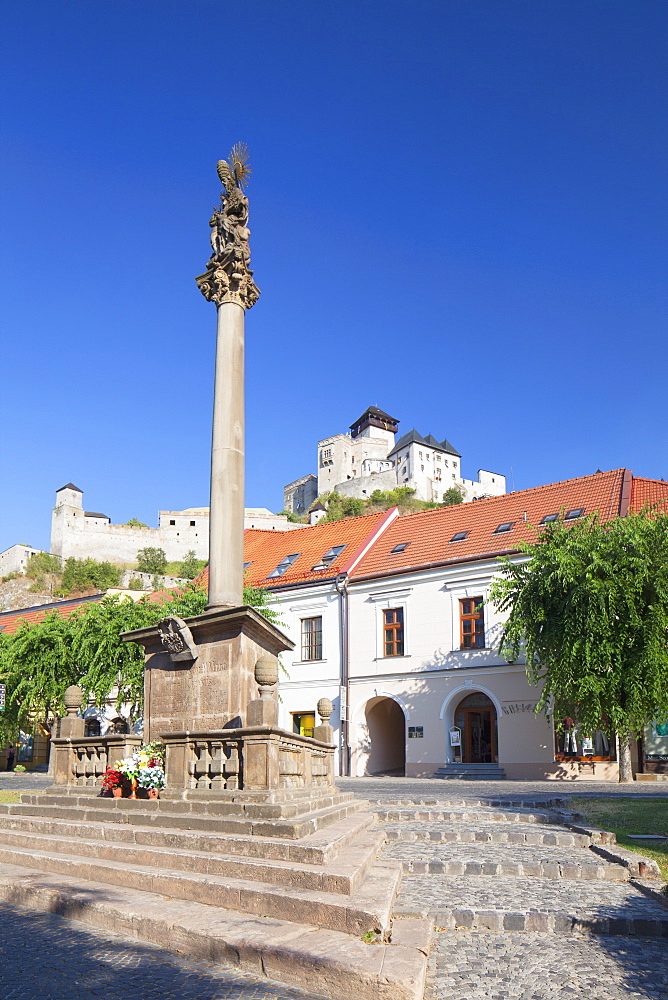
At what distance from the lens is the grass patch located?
9781 millimetres

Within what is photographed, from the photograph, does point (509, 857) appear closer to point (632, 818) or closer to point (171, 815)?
point (632, 818)

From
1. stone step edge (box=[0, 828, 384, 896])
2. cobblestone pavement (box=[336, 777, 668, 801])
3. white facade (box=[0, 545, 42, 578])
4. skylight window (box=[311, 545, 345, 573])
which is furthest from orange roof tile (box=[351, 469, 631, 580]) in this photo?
white facade (box=[0, 545, 42, 578])

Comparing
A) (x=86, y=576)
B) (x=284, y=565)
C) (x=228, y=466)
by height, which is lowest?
(x=228, y=466)

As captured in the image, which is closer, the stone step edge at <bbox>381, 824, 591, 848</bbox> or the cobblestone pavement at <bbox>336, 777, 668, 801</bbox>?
the stone step edge at <bbox>381, 824, 591, 848</bbox>

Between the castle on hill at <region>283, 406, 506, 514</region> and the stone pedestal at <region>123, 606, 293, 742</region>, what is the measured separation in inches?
4316

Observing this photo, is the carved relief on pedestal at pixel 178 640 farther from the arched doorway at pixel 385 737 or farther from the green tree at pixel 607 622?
the arched doorway at pixel 385 737

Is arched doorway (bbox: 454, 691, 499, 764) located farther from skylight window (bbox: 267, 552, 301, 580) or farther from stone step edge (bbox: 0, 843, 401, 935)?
Result: stone step edge (bbox: 0, 843, 401, 935)

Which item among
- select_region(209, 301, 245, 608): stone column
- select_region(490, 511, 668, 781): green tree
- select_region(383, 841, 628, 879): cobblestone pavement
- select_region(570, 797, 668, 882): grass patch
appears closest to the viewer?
select_region(383, 841, 628, 879): cobblestone pavement

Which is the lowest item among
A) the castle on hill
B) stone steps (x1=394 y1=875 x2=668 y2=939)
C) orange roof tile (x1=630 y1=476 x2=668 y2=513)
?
stone steps (x1=394 y1=875 x2=668 y2=939)

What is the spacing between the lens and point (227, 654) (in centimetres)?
1073

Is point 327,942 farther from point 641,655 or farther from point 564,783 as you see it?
point 564,783

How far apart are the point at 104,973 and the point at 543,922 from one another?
3689 mm

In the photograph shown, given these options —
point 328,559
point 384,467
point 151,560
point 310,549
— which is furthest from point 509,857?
point 384,467

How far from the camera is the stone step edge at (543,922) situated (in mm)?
6703
